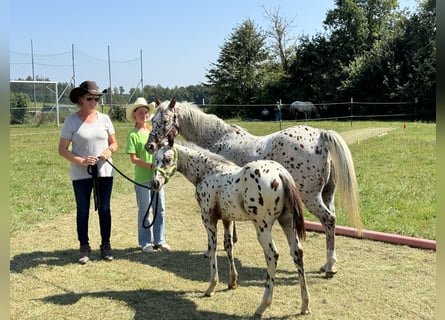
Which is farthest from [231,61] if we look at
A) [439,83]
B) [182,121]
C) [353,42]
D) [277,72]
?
[439,83]

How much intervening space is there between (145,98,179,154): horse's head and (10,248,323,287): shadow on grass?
1430 millimetres

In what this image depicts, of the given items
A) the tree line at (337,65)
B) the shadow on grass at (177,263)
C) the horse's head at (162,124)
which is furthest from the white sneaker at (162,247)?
the tree line at (337,65)

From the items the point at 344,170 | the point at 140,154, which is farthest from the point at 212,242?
the point at 140,154

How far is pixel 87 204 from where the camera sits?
471cm

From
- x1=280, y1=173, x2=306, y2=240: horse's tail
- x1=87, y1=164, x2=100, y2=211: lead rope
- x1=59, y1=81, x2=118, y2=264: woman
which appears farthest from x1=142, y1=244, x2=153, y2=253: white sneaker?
x1=280, y1=173, x2=306, y2=240: horse's tail

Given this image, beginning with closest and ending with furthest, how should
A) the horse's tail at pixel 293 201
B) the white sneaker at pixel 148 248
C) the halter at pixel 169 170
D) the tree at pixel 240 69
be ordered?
1. the horse's tail at pixel 293 201
2. the halter at pixel 169 170
3. the white sneaker at pixel 148 248
4. the tree at pixel 240 69

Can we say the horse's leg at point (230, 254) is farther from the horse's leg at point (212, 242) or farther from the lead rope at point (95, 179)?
the lead rope at point (95, 179)

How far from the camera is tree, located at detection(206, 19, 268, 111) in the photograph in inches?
1355

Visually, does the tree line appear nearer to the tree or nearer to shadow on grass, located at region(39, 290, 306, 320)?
the tree

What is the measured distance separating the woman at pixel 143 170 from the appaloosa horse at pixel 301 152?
59cm

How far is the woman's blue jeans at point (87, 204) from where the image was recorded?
468cm

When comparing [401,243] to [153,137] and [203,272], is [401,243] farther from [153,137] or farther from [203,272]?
[153,137]

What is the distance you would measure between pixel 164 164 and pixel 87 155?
1398mm

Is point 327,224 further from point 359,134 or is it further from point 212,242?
point 359,134
